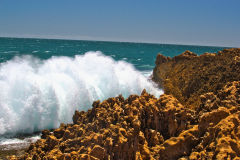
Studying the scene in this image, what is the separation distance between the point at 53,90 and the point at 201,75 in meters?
13.3

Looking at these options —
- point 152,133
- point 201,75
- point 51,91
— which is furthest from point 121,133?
point 51,91

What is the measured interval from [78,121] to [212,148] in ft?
20.3

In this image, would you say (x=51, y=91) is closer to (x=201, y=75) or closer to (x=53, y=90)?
(x=53, y=90)

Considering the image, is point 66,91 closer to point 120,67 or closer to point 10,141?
point 10,141

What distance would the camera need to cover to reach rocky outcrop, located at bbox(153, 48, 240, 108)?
13.5 m

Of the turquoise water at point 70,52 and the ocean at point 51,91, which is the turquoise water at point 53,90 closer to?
the ocean at point 51,91

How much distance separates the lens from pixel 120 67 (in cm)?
3142

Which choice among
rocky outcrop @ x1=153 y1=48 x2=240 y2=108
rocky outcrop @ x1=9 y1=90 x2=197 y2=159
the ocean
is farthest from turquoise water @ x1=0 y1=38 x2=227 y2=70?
rocky outcrop @ x1=9 y1=90 x2=197 y2=159

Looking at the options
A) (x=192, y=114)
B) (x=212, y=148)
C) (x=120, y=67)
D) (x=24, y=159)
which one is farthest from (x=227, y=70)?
(x=120, y=67)

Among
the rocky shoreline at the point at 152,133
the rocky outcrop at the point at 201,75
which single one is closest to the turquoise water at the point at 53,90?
the rocky outcrop at the point at 201,75

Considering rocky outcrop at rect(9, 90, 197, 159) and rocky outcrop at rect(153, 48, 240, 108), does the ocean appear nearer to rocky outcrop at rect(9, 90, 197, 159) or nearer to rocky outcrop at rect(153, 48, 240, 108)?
rocky outcrop at rect(153, 48, 240, 108)

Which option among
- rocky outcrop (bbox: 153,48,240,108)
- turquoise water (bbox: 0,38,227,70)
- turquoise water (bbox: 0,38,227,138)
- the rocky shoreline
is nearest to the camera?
the rocky shoreline

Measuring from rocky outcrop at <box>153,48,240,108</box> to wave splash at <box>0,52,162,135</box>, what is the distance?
15.7ft

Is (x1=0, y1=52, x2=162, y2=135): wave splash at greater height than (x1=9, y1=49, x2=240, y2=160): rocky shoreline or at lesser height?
lesser
